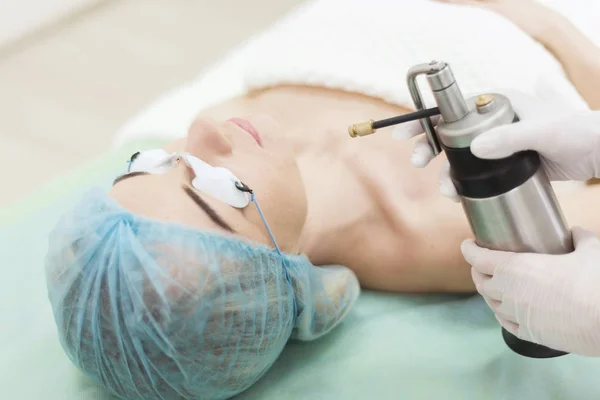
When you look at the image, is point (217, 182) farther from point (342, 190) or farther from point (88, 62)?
point (88, 62)

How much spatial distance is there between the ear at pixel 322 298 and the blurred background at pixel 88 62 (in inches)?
53.1

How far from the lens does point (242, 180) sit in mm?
960

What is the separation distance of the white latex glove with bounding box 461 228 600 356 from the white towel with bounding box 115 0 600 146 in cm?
47

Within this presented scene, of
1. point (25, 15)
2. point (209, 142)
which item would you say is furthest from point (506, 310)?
point (25, 15)

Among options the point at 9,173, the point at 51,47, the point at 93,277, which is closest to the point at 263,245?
the point at 93,277

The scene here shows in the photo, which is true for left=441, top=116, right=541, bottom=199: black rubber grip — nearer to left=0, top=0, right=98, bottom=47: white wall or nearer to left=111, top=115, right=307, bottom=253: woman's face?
left=111, top=115, right=307, bottom=253: woman's face

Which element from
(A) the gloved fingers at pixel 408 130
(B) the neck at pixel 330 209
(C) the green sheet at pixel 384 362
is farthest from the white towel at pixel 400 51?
(C) the green sheet at pixel 384 362

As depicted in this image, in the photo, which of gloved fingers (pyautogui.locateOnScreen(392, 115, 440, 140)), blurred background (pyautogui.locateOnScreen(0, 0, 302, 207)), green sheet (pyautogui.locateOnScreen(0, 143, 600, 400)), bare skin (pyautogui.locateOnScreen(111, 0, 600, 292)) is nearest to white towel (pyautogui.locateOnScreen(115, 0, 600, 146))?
bare skin (pyautogui.locateOnScreen(111, 0, 600, 292))

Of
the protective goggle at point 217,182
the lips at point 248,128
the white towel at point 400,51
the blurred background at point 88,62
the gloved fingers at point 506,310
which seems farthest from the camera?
the blurred background at point 88,62

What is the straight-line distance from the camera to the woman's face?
87 centimetres

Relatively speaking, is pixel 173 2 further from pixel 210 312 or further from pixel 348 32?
pixel 210 312

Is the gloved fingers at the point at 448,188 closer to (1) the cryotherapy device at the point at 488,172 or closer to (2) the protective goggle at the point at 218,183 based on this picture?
(1) the cryotherapy device at the point at 488,172

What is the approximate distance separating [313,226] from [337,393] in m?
0.30

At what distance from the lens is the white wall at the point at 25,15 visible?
2.43m
